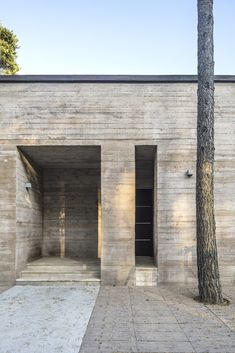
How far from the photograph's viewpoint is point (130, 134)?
779 cm

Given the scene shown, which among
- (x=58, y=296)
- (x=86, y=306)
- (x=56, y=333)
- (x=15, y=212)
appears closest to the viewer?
(x=56, y=333)

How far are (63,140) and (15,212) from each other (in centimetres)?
203

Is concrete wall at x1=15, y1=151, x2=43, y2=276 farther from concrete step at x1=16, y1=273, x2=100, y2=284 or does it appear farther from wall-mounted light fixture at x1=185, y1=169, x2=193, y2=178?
wall-mounted light fixture at x1=185, y1=169, x2=193, y2=178

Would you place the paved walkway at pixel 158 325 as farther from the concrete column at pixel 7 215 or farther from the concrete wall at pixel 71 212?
the concrete wall at pixel 71 212

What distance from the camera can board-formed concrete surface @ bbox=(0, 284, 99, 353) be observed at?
4.04m

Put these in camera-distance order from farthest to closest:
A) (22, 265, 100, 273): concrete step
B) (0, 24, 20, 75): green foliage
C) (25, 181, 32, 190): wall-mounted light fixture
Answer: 1. (0, 24, 20, 75): green foliage
2. (25, 181, 32, 190): wall-mounted light fixture
3. (22, 265, 100, 273): concrete step

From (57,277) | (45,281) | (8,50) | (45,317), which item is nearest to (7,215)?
(45,281)

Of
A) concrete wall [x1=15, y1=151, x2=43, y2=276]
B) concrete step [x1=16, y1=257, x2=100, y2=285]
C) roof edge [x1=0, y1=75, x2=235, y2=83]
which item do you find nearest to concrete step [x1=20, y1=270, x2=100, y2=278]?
concrete step [x1=16, y1=257, x2=100, y2=285]

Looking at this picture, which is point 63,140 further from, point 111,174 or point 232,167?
point 232,167

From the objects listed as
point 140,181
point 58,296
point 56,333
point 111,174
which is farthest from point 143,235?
point 56,333

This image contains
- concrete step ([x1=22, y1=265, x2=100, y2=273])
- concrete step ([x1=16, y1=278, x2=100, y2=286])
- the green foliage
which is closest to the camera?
concrete step ([x1=16, y1=278, x2=100, y2=286])

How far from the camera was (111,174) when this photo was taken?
776 cm

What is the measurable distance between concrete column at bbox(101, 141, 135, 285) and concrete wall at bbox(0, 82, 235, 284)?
0.02m

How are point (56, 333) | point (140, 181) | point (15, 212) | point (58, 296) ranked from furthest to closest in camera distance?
point (140, 181), point (15, 212), point (58, 296), point (56, 333)
